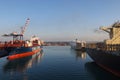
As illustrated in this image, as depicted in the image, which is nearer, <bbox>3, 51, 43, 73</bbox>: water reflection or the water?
the water

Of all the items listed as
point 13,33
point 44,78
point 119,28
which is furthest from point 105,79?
point 13,33

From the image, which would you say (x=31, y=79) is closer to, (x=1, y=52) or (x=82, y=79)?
(x=82, y=79)

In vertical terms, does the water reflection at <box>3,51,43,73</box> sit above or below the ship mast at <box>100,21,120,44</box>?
below

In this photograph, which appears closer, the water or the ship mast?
the water

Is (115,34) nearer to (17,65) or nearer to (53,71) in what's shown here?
(53,71)

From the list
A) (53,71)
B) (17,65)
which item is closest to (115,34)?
(53,71)

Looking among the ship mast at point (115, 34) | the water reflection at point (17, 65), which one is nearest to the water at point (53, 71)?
the water reflection at point (17, 65)

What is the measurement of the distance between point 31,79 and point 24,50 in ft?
151

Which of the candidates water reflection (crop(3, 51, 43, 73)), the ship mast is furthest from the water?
the ship mast

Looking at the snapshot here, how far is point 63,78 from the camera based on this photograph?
32.7 m

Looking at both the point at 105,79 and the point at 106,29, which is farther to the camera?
the point at 106,29

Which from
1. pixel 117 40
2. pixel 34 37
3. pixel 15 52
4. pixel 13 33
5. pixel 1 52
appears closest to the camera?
pixel 117 40

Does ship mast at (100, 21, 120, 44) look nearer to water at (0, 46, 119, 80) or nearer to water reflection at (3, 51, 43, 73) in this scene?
water at (0, 46, 119, 80)

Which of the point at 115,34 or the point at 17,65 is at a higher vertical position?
the point at 115,34
